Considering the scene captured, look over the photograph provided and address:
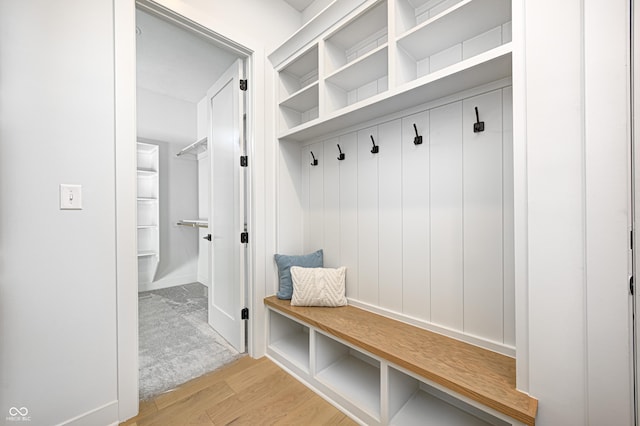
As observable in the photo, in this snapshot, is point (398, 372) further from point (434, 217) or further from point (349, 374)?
point (434, 217)

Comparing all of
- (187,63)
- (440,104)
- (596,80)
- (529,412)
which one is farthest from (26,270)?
(187,63)

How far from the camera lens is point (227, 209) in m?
2.24

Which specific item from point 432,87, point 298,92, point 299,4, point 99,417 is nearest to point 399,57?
point 432,87

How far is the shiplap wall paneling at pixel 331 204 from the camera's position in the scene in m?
2.02

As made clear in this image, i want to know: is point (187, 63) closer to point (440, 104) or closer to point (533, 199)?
point (440, 104)

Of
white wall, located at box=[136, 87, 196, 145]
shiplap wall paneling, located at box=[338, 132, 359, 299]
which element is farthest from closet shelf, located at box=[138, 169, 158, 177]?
shiplap wall paneling, located at box=[338, 132, 359, 299]

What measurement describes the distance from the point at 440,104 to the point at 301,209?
4.39 feet

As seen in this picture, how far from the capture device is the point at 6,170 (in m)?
1.11

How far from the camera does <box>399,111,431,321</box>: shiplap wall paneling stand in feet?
4.96

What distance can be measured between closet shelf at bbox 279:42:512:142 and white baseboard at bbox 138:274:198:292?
338 centimetres

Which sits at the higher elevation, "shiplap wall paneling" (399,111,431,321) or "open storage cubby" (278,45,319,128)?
"open storage cubby" (278,45,319,128)

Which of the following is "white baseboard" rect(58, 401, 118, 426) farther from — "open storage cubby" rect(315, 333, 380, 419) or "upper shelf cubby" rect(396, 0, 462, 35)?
"upper shelf cubby" rect(396, 0, 462, 35)

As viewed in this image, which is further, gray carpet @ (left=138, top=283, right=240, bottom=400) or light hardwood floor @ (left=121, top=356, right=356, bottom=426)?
gray carpet @ (left=138, top=283, right=240, bottom=400)

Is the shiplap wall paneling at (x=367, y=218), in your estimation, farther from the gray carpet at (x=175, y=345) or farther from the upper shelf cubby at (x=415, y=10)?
the gray carpet at (x=175, y=345)
